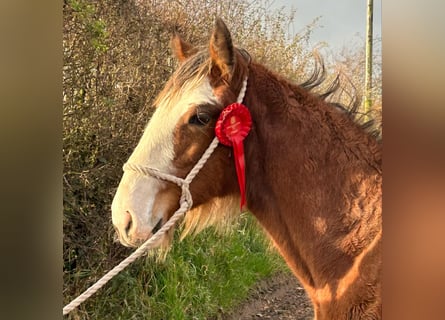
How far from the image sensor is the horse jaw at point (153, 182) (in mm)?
1541

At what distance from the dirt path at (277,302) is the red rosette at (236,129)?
1.72ft

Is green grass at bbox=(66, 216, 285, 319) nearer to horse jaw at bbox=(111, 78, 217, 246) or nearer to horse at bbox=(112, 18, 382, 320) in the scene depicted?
horse at bbox=(112, 18, 382, 320)

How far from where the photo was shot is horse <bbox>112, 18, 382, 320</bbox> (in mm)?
1565

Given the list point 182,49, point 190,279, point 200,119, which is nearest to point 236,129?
point 200,119

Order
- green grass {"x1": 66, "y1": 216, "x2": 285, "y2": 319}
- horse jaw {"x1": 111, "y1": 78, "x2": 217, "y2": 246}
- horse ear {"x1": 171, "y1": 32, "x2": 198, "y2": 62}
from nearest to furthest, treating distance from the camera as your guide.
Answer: horse jaw {"x1": 111, "y1": 78, "x2": 217, "y2": 246}
horse ear {"x1": 171, "y1": 32, "x2": 198, "y2": 62}
green grass {"x1": 66, "y1": 216, "x2": 285, "y2": 319}

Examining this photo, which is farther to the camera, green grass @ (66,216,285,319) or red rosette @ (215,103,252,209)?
green grass @ (66,216,285,319)

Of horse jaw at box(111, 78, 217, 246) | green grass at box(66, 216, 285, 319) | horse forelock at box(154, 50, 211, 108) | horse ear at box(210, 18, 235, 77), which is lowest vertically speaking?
green grass at box(66, 216, 285, 319)

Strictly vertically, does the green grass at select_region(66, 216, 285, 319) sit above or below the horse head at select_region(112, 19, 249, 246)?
below

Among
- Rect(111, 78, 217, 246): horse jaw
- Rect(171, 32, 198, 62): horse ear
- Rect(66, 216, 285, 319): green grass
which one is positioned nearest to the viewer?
Rect(111, 78, 217, 246): horse jaw

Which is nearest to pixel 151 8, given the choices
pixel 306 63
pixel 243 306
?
pixel 306 63

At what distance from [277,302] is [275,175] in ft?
1.94

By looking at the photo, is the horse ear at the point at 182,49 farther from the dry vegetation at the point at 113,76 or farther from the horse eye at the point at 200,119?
the horse eye at the point at 200,119

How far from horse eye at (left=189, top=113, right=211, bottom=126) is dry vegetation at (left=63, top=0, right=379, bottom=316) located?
280 millimetres

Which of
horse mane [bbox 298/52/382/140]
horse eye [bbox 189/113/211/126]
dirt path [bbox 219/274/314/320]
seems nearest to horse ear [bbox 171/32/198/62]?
horse eye [bbox 189/113/211/126]
